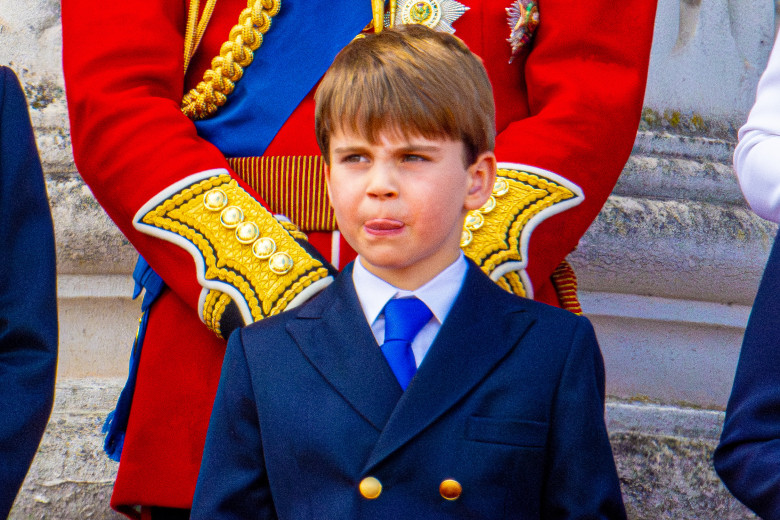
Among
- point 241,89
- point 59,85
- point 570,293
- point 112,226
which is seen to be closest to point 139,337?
point 241,89

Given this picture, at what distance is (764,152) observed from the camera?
1.60 metres

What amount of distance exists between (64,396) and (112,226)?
1.39 feet

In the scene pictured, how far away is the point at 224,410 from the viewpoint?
4.73 ft

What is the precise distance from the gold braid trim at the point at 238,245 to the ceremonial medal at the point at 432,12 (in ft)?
1.41

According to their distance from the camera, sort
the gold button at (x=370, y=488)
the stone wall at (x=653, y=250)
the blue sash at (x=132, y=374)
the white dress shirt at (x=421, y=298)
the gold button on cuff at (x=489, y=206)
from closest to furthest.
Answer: the gold button at (x=370, y=488), the white dress shirt at (x=421, y=298), the gold button on cuff at (x=489, y=206), the blue sash at (x=132, y=374), the stone wall at (x=653, y=250)

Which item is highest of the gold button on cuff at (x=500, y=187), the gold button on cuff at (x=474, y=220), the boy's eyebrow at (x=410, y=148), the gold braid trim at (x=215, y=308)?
the boy's eyebrow at (x=410, y=148)

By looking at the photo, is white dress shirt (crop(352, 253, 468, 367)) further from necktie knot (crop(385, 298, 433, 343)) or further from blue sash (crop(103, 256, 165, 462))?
blue sash (crop(103, 256, 165, 462))

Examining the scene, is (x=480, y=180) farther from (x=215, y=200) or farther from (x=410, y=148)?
(x=215, y=200)

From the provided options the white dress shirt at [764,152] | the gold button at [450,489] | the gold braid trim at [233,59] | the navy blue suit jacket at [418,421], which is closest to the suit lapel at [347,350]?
the navy blue suit jacket at [418,421]

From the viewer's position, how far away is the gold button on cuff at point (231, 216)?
5.23 ft

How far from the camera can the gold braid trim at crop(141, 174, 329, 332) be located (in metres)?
1.53

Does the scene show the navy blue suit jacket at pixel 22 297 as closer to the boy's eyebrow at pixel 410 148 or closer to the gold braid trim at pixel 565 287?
the boy's eyebrow at pixel 410 148

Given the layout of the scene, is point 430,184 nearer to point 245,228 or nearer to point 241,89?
point 245,228

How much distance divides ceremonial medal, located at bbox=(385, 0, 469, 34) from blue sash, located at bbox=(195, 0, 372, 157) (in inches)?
2.4
